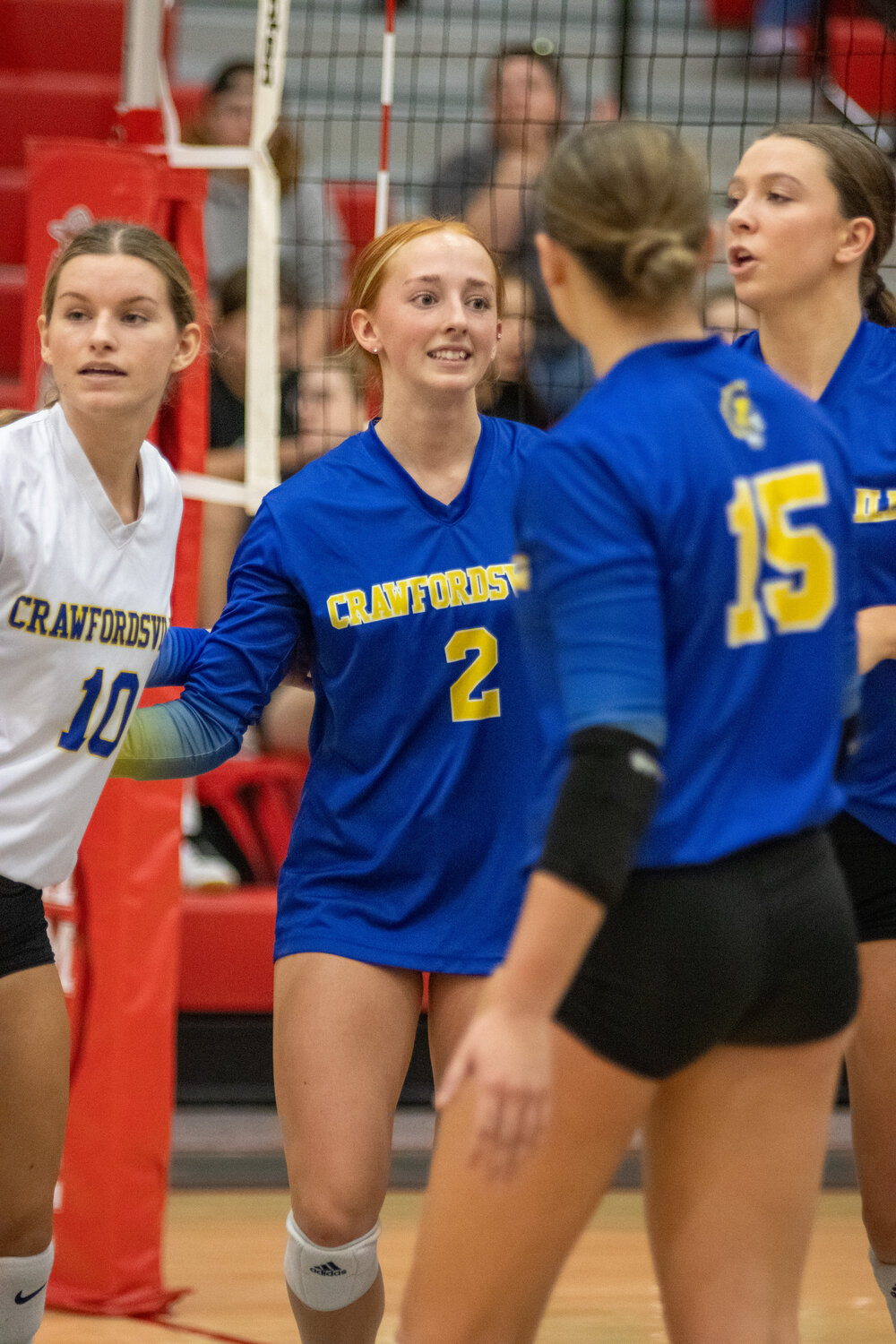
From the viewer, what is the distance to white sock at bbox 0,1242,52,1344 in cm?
250

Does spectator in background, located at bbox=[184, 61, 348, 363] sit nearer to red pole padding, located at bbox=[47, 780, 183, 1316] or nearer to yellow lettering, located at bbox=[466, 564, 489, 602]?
red pole padding, located at bbox=[47, 780, 183, 1316]

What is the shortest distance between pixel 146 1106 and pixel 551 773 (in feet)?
7.14

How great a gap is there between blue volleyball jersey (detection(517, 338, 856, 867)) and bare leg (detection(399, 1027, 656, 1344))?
0.76 feet

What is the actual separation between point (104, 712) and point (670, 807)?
1114 mm

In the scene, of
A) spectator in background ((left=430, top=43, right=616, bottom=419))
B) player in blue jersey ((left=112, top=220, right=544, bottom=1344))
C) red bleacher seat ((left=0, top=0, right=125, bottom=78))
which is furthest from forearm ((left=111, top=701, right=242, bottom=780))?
red bleacher seat ((left=0, top=0, right=125, bottom=78))

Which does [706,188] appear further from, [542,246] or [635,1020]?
[635,1020]

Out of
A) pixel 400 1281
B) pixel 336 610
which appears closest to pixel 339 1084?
pixel 336 610

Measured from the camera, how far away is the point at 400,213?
7535mm

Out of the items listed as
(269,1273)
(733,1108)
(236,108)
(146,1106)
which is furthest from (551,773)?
(236,108)

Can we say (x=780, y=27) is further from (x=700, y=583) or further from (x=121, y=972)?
(x=700, y=583)

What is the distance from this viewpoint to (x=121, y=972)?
3473mm

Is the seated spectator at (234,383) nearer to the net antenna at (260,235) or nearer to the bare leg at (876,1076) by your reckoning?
the net antenna at (260,235)

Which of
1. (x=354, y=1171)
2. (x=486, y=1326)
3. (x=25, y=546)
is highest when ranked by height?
(x=25, y=546)

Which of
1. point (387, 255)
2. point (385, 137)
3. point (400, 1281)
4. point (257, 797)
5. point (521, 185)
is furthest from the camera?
point (521, 185)
